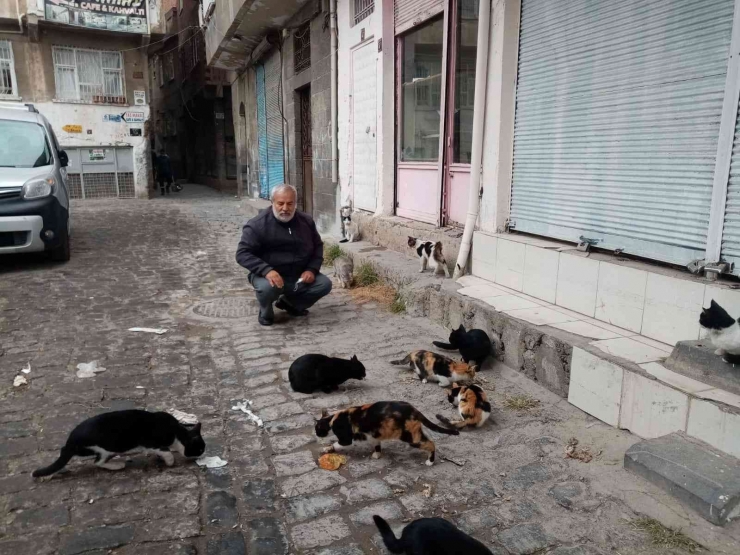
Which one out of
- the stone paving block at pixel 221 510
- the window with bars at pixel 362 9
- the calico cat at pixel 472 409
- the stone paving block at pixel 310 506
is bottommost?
the stone paving block at pixel 310 506

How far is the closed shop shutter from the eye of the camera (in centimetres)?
1408

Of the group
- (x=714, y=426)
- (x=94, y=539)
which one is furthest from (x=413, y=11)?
(x=94, y=539)

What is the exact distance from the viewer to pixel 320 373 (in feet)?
13.0

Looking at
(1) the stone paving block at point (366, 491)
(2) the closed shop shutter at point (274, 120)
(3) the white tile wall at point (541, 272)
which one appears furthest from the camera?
(2) the closed shop shutter at point (274, 120)

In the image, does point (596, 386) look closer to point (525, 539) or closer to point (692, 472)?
point (692, 472)

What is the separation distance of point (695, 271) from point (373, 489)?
2448mm

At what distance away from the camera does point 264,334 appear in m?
5.48

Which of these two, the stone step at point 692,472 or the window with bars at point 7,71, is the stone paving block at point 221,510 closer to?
the stone step at point 692,472

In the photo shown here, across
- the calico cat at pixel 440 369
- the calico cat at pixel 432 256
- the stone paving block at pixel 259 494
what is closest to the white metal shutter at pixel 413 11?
the calico cat at pixel 432 256

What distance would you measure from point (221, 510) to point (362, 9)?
26.8 ft

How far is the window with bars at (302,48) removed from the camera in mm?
11539

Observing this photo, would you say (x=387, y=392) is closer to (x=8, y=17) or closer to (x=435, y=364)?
(x=435, y=364)

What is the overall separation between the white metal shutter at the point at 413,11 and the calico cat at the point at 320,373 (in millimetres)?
4826

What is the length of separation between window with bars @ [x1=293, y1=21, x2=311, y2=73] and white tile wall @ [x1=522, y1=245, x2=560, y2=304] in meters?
8.33
